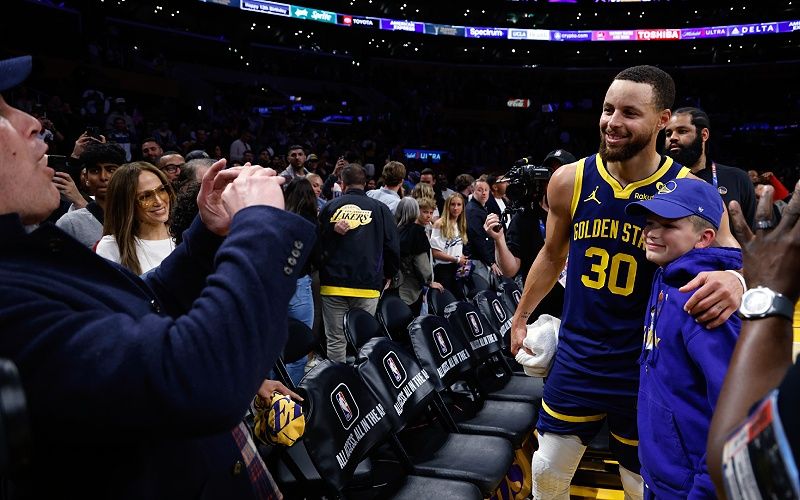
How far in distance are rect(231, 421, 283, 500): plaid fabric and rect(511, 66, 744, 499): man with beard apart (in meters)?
1.60

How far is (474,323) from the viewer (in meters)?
4.25

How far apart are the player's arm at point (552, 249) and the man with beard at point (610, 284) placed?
24 millimetres

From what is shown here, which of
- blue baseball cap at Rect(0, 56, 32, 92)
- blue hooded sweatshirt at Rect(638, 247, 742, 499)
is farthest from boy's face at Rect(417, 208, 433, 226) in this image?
blue baseball cap at Rect(0, 56, 32, 92)

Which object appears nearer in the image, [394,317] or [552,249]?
[552,249]

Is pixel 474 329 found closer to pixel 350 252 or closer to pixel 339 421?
pixel 350 252

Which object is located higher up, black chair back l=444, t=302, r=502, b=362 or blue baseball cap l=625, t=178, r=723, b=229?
blue baseball cap l=625, t=178, r=723, b=229

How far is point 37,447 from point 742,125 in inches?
1113

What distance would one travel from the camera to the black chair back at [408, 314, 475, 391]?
3.45 metres

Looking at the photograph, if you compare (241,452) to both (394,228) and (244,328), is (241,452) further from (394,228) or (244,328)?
(394,228)

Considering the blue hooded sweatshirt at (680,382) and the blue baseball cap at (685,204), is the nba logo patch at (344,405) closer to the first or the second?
the blue hooded sweatshirt at (680,382)

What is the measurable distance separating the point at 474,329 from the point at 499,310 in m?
0.64

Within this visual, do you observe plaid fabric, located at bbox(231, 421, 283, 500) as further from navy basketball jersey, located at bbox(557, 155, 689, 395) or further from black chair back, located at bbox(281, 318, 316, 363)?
black chair back, located at bbox(281, 318, 316, 363)

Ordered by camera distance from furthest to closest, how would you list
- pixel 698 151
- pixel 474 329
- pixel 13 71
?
pixel 474 329 < pixel 698 151 < pixel 13 71

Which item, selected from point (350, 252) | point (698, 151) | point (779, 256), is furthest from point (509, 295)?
point (779, 256)
